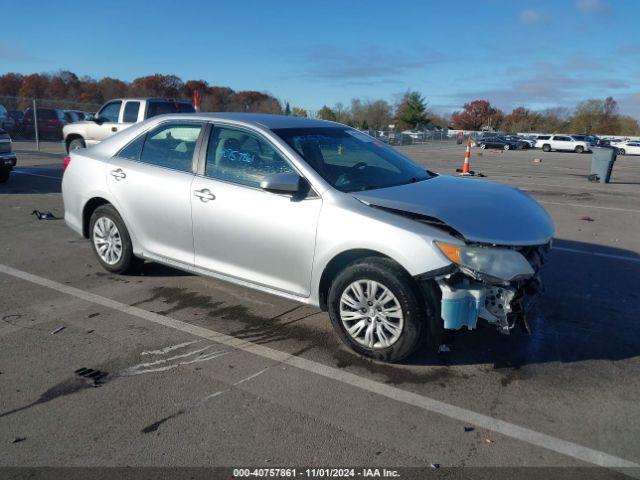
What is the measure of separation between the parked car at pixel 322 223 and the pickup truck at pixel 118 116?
9.22 meters

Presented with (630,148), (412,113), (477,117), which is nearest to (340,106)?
(412,113)

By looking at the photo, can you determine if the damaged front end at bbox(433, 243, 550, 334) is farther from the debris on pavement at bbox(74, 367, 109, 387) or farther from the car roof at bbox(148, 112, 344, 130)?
the debris on pavement at bbox(74, 367, 109, 387)

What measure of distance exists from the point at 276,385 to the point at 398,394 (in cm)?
81

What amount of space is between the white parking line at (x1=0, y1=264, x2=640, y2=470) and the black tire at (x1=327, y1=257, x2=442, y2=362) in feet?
0.96

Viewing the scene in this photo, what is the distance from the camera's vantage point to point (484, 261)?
12.0ft

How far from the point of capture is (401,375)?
3.83 meters

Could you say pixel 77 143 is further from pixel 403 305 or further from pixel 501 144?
pixel 501 144

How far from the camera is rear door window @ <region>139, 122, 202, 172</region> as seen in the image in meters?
5.07

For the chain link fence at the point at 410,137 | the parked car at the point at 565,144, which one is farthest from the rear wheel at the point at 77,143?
the parked car at the point at 565,144

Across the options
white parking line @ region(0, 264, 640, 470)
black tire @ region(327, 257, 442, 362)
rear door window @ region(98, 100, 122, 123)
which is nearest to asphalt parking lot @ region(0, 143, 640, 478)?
white parking line @ region(0, 264, 640, 470)

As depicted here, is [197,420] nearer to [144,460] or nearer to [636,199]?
[144,460]

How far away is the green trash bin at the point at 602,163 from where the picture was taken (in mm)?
17531

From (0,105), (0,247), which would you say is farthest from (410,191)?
(0,105)

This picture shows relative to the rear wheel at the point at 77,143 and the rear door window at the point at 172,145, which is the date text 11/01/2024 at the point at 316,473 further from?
the rear wheel at the point at 77,143
